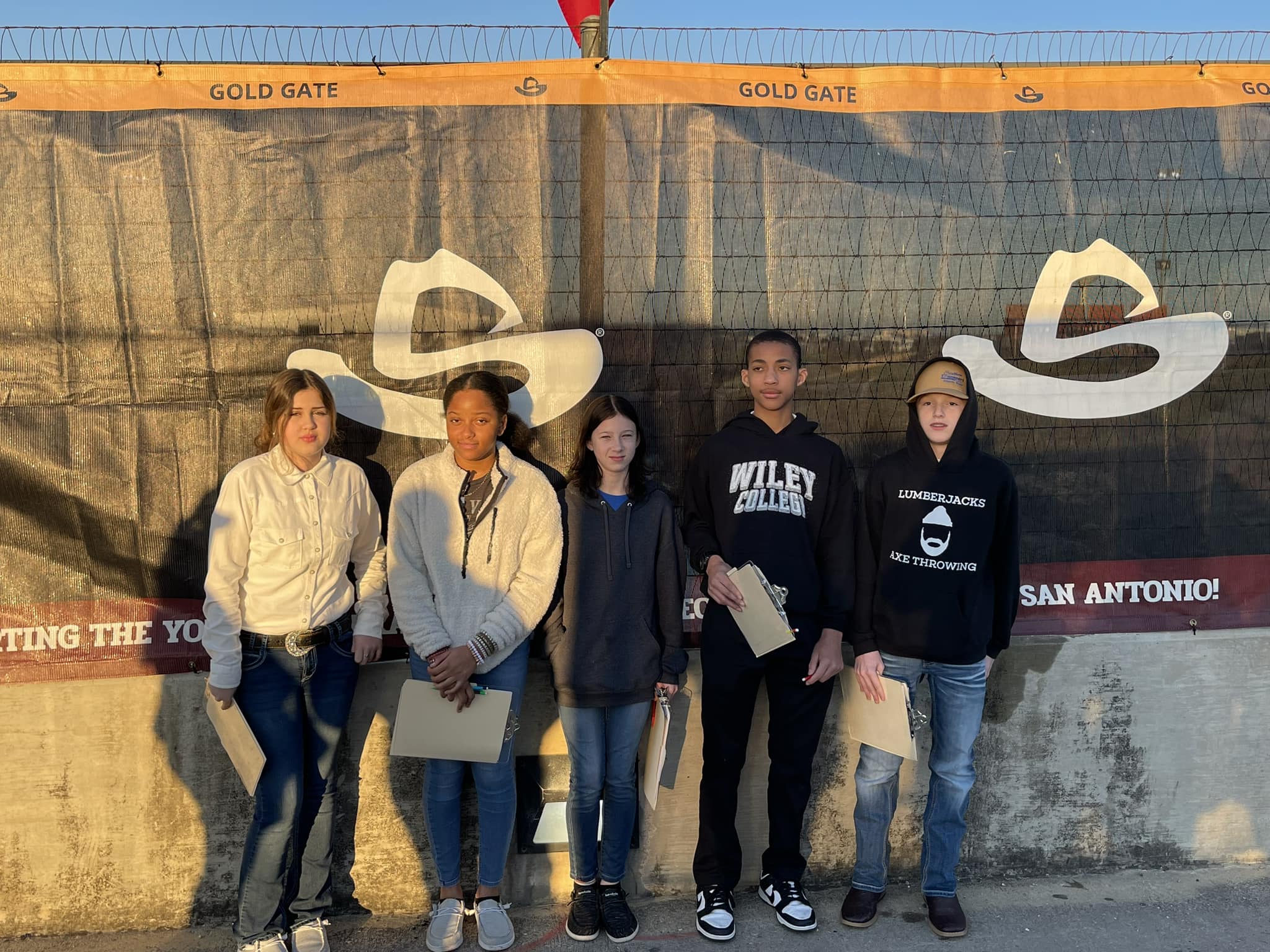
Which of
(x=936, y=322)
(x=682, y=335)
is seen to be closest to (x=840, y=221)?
(x=936, y=322)

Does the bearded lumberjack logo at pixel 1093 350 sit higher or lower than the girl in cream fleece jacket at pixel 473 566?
higher

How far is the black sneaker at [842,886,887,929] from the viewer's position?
127 inches

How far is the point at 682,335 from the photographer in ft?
11.3

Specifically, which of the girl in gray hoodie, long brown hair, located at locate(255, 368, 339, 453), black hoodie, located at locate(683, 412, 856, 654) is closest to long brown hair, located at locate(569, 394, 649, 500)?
the girl in gray hoodie

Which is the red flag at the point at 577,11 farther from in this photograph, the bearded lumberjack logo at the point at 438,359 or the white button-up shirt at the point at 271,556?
the white button-up shirt at the point at 271,556

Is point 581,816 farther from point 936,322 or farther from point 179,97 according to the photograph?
point 179,97

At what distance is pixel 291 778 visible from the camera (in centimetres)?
287

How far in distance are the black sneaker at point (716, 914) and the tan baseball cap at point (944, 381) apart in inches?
75.7

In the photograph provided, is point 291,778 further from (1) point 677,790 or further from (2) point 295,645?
(1) point 677,790

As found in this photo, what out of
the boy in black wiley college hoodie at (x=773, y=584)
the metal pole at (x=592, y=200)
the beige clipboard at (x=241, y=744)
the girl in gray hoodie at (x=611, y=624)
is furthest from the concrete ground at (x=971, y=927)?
the metal pole at (x=592, y=200)

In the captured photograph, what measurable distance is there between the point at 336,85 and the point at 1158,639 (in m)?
3.91

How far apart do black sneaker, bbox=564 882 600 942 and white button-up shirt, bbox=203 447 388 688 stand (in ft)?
4.34

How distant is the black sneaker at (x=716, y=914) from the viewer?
3.12 metres

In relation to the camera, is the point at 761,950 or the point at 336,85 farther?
the point at 336,85
